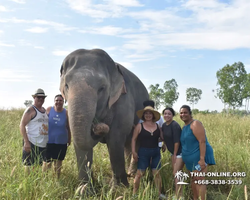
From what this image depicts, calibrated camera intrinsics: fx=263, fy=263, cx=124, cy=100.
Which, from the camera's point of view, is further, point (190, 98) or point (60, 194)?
point (190, 98)

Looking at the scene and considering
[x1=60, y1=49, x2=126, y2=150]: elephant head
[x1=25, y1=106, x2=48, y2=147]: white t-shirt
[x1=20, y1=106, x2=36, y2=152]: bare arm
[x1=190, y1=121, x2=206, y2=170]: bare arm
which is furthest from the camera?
[x1=25, y1=106, x2=48, y2=147]: white t-shirt

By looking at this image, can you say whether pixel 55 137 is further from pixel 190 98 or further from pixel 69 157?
pixel 190 98

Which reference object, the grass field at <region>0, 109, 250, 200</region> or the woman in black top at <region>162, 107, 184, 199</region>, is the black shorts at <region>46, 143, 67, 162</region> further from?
the woman in black top at <region>162, 107, 184, 199</region>

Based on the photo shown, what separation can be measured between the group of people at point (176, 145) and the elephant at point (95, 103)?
279mm

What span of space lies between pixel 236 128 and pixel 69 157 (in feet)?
15.5

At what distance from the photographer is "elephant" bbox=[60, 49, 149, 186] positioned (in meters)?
2.96

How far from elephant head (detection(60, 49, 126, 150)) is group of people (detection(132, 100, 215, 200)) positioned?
610mm

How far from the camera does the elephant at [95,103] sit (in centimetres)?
296

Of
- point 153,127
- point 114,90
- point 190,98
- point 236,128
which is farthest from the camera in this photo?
point 190,98

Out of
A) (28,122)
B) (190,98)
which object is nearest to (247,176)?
(28,122)

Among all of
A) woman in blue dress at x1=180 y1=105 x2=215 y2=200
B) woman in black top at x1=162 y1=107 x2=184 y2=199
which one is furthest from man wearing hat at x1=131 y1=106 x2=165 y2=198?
woman in blue dress at x1=180 y1=105 x2=215 y2=200

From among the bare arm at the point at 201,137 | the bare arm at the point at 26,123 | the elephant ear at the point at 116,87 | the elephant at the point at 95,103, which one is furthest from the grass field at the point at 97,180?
the elephant ear at the point at 116,87

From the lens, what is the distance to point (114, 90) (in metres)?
3.71

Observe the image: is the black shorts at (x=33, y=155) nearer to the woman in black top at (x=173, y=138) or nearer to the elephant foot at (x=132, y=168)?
the elephant foot at (x=132, y=168)
